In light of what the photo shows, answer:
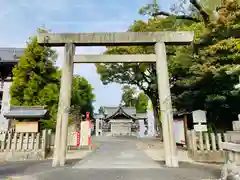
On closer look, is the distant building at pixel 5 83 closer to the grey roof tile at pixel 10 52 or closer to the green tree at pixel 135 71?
the grey roof tile at pixel 10 52

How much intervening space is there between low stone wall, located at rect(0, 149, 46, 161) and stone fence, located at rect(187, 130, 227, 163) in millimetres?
6812

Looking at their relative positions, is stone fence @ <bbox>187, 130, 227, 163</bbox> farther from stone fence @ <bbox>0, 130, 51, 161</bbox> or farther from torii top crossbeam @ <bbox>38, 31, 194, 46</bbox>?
stone fence @ <bbox>0, 130, 51, 161</bbox>

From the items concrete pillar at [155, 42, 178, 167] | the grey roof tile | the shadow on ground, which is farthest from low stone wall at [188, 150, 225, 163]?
the grey roof tile

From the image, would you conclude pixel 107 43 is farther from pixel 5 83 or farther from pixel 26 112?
pixel 5 83

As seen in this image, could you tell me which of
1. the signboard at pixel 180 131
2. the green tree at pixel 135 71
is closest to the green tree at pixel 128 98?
the green tree at pixel 135 71

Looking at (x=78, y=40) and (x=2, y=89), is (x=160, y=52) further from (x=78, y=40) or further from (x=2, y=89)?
(x=2, y=89)

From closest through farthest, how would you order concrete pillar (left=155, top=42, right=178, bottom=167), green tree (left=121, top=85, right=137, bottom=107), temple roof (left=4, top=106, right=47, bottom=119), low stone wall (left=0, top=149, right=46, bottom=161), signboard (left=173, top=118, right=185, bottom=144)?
concrete pillar (left=155, top=42, right=178, bottom=167), low stone wall (left=0, top=149, right=46, bottom=161), temple roof (left=4, top=106, right=47, bottom=119), signboard (left=173, top=118, right=185, bottom=144), green tree (left=121, top=85, right=137, bottom=107)

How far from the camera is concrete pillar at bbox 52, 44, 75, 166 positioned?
21.3 feet

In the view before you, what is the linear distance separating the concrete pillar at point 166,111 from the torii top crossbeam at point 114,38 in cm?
35

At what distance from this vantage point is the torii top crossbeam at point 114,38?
708 cm

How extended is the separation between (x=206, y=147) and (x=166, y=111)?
128 inches

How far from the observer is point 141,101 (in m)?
58.3

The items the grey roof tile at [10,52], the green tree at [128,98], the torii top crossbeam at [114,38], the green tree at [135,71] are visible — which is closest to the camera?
the torii top crossbeam at [114,38]

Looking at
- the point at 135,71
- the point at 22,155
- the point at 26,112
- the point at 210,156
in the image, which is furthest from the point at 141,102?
the point at 22,155
